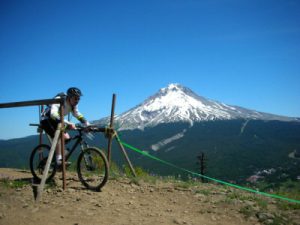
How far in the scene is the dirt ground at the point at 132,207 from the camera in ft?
24.5

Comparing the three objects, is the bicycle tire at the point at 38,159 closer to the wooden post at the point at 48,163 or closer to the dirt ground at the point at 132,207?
the dirt ground at the point at 132,207

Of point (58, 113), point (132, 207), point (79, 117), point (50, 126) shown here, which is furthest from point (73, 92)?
point (132, 207)

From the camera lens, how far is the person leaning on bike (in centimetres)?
978

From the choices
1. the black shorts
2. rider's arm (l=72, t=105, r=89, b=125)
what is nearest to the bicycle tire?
the black shorts

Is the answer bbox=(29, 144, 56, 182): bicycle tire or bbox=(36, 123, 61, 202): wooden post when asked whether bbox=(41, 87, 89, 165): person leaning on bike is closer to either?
bbox=(36, 123, 61, 202): wooden post

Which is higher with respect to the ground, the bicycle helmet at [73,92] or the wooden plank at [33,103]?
the bicycle helmet at [73,92]

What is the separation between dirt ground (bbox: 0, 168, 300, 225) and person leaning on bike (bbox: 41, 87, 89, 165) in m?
1.65

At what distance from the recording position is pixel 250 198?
386 inches

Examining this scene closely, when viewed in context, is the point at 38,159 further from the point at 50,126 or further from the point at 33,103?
the point at 33,103

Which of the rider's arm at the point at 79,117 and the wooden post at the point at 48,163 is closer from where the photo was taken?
the wooden post at the point at 48,163

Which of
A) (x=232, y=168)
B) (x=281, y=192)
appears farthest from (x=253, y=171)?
(x=281, y=192)

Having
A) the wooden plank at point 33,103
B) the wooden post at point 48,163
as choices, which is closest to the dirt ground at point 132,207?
the wooden post at point 48,163

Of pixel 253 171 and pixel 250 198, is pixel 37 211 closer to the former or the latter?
pixel 250 198

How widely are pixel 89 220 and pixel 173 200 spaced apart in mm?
3025
